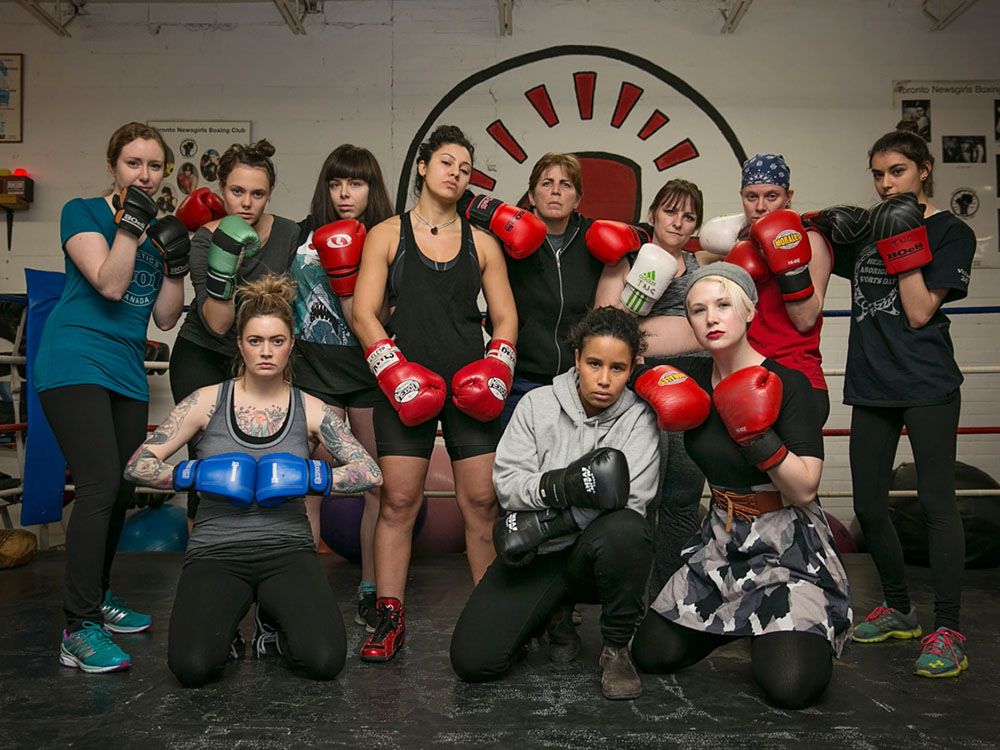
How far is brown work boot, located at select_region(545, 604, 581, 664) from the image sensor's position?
7.07 feet

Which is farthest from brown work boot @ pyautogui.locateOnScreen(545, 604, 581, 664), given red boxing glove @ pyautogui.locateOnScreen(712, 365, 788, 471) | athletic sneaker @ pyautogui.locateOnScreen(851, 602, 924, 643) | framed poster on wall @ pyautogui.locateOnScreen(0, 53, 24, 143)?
framed poster on wall @ pyautogui.locateOnScreen(0, 53, 24, 143)

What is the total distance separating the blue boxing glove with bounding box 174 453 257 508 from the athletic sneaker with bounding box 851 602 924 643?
1653 millimetres

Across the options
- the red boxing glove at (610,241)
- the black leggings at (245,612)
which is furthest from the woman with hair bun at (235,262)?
the red boxing glove at (610,241)

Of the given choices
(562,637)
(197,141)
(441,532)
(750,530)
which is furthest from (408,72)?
(750,530)

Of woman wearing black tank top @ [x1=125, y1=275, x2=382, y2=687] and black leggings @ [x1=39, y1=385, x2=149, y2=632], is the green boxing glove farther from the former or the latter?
black leggings @ [x1=39, y1=385, x2=149, y2=632]

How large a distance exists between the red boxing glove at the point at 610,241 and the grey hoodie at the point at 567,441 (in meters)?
0.50

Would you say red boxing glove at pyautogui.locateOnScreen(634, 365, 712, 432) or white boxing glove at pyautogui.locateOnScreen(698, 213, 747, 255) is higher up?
white boxing glove at pyautogui.locateOnScreen(698, 213, 747, 255)

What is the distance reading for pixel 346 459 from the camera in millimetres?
2123

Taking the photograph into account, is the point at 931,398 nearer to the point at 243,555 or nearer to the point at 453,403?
the point at 453,403

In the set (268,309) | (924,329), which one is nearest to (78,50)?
(268,309)

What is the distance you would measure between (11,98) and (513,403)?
14.2 ft

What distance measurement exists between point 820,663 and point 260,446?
1368 millimetres

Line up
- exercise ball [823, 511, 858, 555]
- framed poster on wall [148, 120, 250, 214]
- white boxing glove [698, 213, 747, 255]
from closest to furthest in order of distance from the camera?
white boxing glove [698, 213, 747, 255]
exercise ball [823, 511, 858, 555]
framed poster on wall [148, 120, 250, 214]

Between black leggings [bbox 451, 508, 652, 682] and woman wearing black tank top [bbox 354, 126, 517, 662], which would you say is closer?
black leggings [bbox 451, 508, 652, 682]
